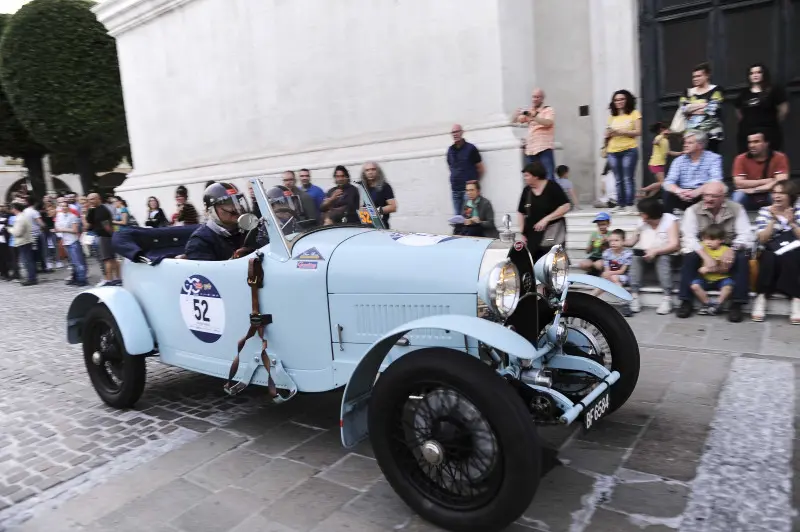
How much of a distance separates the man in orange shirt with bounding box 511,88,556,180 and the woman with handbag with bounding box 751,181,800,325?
9.72 ft

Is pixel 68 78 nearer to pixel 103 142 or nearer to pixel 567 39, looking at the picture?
pixel 103 142

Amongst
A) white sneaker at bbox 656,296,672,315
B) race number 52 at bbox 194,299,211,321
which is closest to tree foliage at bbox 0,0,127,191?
race number 52 at bbox 194,299,211,321

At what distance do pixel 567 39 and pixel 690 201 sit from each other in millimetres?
3946

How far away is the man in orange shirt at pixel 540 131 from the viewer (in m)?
8.56

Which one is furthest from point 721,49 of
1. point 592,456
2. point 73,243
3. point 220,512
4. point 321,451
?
point 73,243

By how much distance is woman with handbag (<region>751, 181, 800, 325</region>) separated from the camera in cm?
588

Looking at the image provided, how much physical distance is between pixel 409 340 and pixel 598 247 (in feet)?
15.0

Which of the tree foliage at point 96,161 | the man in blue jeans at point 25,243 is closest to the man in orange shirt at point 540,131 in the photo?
the man in blue jeans at point 25,243

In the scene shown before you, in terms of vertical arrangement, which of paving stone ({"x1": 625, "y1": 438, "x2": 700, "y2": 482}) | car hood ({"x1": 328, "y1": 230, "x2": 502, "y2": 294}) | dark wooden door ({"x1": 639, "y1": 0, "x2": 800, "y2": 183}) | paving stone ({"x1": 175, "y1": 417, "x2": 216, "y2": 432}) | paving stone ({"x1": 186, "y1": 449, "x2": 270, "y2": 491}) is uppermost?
dark wooden door ({"x1": 639, "y1": 0, "x2": 800, "y2": 183})

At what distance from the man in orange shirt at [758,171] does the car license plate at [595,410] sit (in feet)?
16.0

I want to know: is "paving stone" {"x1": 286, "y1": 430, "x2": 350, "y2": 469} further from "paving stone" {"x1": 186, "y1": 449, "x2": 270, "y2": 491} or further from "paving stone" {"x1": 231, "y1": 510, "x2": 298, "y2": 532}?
"paving stone" {"x1": 231, "y1": 510, "x2": 298, "y2": 532}

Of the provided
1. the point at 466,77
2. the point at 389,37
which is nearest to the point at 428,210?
the point at 466,77

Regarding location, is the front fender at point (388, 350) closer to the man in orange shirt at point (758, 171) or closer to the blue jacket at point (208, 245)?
the blue jacket at point (208, 245)

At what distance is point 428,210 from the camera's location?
10.1 metres
